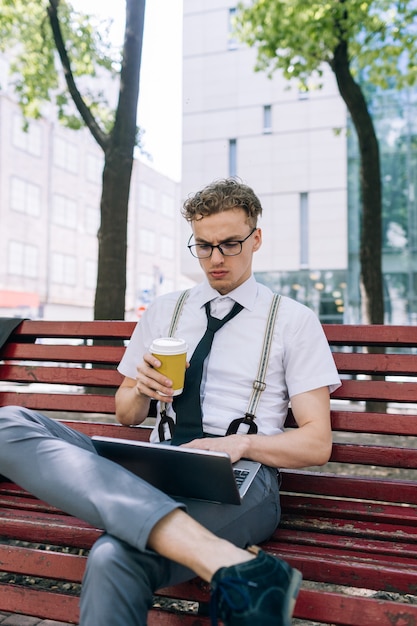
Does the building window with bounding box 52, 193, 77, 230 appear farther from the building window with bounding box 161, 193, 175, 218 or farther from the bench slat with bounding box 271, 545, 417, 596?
the bench slat with bounding box 271, 545, 417, 596

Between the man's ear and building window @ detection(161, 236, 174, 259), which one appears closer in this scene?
the man's ear

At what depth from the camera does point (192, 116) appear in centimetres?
2452

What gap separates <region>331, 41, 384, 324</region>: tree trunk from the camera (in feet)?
24.8

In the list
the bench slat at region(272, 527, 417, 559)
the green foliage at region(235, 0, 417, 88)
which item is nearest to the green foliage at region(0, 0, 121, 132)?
the green foliage at region(235, 0, 417, 88)

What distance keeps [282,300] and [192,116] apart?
75.8ft

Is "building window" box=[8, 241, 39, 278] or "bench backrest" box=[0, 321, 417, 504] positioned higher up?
"building window" box=[8, 241, 39, 278]

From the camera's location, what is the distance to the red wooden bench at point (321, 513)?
6.66 ft

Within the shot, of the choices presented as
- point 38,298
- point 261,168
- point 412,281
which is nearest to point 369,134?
point 412,281

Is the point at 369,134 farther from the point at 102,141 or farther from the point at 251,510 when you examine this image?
the point at 251,510

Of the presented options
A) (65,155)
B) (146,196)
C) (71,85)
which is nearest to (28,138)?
(65,155)

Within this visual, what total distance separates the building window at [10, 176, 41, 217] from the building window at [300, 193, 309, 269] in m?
21.8

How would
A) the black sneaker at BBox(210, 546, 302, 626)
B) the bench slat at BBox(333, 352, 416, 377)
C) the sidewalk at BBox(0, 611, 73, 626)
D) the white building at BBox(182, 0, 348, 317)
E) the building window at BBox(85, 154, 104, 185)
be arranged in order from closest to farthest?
1. the black sneaker at BBox(210, 546, 302, 626)
2. the bench slat at BBox(333, 352, 416, 377)
3. the sidewalk at BBox(0, 611, 73, 626)
4. the white building at BBox(182, 0, 348, 317)
5. the building window at BBox(85, 154, 104, 185)

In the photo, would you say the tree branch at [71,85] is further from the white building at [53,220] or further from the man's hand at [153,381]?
the white building at [53,220]

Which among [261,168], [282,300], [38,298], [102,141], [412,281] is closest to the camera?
[282,300]
